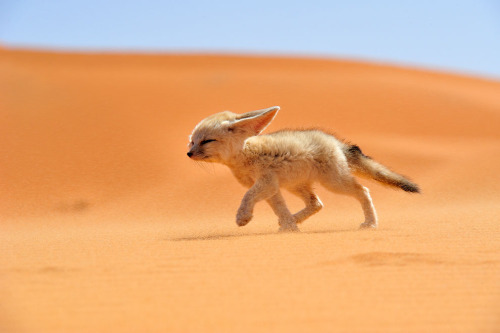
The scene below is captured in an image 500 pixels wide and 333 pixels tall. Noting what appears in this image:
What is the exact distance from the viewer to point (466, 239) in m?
5.16

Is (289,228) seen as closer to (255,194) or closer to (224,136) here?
(255,194)

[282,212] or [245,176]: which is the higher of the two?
[245,176]

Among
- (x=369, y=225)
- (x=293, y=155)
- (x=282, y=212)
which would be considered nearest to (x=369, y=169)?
(x=369, y=225)

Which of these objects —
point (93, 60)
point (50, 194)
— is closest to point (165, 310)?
point (50, 194)

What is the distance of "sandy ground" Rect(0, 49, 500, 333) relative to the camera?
2.86 m

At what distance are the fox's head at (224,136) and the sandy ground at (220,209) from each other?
0.96m

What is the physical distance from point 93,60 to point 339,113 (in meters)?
14.8

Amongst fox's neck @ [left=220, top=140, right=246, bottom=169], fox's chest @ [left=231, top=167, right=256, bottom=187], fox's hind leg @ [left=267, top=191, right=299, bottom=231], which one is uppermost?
fox's neck @ [left=220, top=140, right=246, bottom=169]

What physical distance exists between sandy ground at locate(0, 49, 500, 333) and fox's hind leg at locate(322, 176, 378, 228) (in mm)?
325

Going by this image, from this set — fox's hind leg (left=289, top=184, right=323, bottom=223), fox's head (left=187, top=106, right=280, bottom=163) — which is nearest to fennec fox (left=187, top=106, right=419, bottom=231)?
fox's head (left=187, top=106, right=280, bottom=163)

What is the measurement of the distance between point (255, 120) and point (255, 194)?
93cm

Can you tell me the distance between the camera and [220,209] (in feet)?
39.5

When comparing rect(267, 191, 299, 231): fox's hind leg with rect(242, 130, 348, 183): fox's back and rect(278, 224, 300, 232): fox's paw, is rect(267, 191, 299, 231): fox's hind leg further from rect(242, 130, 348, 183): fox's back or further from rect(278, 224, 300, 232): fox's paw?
rect(242, 130, 348, 183): fox's back

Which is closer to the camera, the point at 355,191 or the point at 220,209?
the point at 355,191
